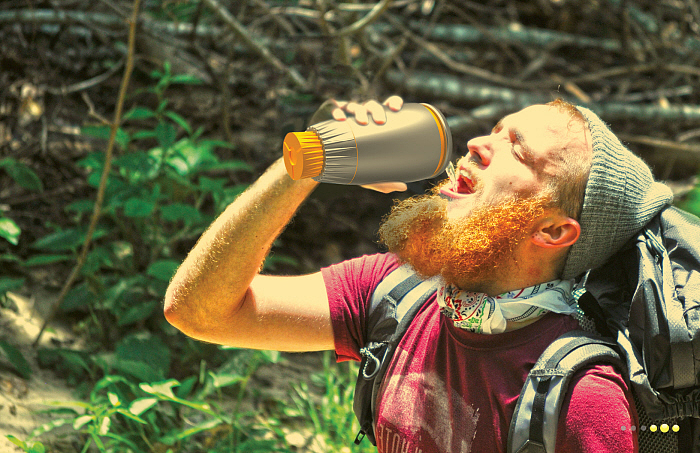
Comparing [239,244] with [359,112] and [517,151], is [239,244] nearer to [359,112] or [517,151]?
[359,112]

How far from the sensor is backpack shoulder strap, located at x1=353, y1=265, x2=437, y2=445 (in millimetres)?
1612

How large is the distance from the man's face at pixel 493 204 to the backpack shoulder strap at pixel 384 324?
111mm

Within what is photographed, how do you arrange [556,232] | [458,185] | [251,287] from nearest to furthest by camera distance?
[556,232], [458,185], [251,287]

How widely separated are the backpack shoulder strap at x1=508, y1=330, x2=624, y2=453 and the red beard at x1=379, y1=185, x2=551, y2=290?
0.84 feet

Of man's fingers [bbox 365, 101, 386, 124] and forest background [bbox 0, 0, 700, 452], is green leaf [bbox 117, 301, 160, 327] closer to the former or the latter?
forest background [bbox 0, 0, 700, 452]

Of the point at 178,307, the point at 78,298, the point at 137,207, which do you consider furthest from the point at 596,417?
the point at 78,298

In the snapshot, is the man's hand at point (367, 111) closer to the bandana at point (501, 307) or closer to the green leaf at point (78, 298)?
the bandana at point (501, 307)

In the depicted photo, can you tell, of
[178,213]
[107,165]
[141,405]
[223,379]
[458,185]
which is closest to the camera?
[458,185]

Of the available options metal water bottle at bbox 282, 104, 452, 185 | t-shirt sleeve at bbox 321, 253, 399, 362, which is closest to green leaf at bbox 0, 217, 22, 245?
t-shirt sleeve at bbox 321, 253, 399, 362

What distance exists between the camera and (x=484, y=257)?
4.93 feet

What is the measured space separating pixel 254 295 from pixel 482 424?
71cm

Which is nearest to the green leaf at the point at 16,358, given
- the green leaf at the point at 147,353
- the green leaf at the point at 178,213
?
the green leaf at the point at 147,353

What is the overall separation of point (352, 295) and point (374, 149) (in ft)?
1.65

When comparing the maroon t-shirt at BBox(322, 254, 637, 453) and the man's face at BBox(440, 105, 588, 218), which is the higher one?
the man's face at BBox(440, 105, 588, 218)
